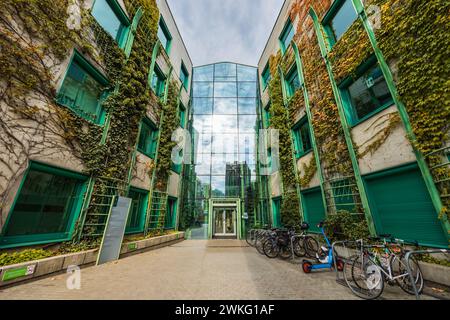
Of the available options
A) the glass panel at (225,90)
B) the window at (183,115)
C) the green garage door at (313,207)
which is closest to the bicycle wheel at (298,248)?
the green garage door at (313,207)

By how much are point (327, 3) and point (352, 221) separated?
9441mm

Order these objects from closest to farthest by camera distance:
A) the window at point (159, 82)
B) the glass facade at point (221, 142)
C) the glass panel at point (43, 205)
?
the glass panel at point (43, 205), the window at point (159, 82), the glass facade at point (221, 142)

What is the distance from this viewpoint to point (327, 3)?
7.66m

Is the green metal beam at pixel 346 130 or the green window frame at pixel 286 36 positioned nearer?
the green metal beam at pixel 346 130

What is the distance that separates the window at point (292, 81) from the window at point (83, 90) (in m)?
9.84

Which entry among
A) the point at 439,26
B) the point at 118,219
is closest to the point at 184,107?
the point at 118,219

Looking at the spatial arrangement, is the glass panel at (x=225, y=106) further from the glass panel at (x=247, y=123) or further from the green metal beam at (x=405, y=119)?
the green metal beam at (x=405, y=119)

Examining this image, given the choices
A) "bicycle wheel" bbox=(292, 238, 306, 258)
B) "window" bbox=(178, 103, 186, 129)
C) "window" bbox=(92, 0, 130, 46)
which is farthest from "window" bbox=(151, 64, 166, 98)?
"bicycle wheel" bbox=(292, 238, 306, 258)

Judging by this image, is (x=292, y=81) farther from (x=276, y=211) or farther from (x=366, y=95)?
(x=276, y=211)

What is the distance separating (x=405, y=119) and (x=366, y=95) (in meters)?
1.92

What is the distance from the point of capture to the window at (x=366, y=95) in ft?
17.1

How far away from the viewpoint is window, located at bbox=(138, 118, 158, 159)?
28.6 feet

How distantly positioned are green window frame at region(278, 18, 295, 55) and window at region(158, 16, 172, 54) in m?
8.01
